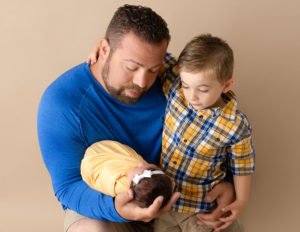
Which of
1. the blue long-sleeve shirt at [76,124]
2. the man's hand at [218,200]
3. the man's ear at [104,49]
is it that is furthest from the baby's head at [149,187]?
the man's ear at [104,49]

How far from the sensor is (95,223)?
1.68 meters

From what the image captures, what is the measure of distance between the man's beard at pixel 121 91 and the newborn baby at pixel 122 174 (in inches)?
8.6

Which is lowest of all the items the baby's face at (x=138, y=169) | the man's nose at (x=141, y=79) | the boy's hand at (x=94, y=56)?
the baby's face at (x=138, y=169)

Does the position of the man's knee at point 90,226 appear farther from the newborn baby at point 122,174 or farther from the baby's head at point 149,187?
the baby's head at point 149,187

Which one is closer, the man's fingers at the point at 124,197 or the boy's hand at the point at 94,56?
the man's fingers at the point at 124,197

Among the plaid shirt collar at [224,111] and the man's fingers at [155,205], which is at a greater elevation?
the plaid shirt collar at [224,111]

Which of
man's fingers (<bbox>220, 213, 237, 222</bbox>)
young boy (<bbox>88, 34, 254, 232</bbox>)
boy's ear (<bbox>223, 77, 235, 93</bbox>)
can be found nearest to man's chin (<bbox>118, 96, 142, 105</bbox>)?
young boy (<bbox>88, 34, 254, 232</bbox>)

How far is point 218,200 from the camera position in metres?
1.82

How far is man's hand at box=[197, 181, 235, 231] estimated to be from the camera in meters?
1.80

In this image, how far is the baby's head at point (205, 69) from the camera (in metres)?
1.51

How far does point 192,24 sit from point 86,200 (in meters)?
1.05

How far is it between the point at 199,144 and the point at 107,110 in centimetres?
42

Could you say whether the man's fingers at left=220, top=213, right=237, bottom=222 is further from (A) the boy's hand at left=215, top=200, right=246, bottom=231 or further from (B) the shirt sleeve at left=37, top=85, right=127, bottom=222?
(B) the shirt sleeve at left=37, top=85, right=127, bottom=222

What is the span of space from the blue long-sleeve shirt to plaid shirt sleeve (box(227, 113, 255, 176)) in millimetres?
443
